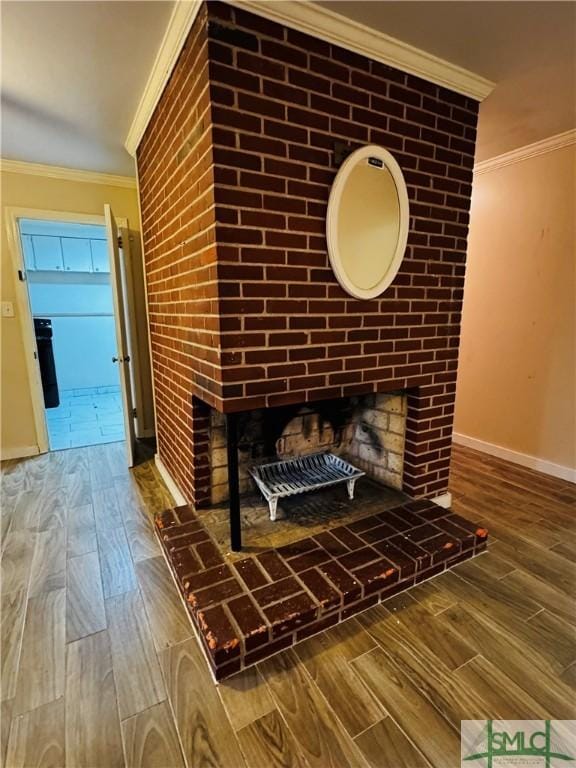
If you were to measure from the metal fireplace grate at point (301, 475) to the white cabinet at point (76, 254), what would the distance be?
475 cm

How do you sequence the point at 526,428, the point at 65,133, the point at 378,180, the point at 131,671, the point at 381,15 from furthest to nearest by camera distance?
1. the point at 526,428
2. the point at 65,133
3. the point at 378,180
4. the point at 381,15
5. the point at 131,671

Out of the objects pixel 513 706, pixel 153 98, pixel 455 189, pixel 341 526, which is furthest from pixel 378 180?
pixel 513 706

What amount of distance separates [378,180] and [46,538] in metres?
2.48

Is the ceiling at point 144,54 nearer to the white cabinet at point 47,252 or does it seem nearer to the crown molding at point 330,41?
the crown molding at point 330,41

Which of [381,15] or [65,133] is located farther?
[65,133]

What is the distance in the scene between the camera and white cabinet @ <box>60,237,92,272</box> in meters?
5.18

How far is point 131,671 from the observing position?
4.17 ft

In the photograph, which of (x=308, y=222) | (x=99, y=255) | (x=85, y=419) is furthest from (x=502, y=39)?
(x=99, y=255)

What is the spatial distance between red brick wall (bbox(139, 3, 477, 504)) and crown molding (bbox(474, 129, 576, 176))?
3.39ft

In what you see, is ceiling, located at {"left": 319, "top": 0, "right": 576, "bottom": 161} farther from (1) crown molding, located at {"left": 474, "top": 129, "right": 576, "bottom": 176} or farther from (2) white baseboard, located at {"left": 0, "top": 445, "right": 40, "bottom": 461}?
(2) white baseboard, located at {"left": 0, "top": 445, "right": 40, "bottom": 461}

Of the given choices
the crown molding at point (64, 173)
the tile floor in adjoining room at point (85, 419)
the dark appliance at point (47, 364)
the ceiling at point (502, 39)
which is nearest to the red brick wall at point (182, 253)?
the ceiling at point (502, 39)

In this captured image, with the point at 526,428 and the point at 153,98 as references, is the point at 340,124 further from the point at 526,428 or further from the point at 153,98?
the point at 526,428

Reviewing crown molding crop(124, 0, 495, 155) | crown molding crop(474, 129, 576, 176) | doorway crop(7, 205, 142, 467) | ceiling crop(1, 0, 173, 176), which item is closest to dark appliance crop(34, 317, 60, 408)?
doorway crop(7, 205, 142, 467)

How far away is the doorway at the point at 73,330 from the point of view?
118 inches
